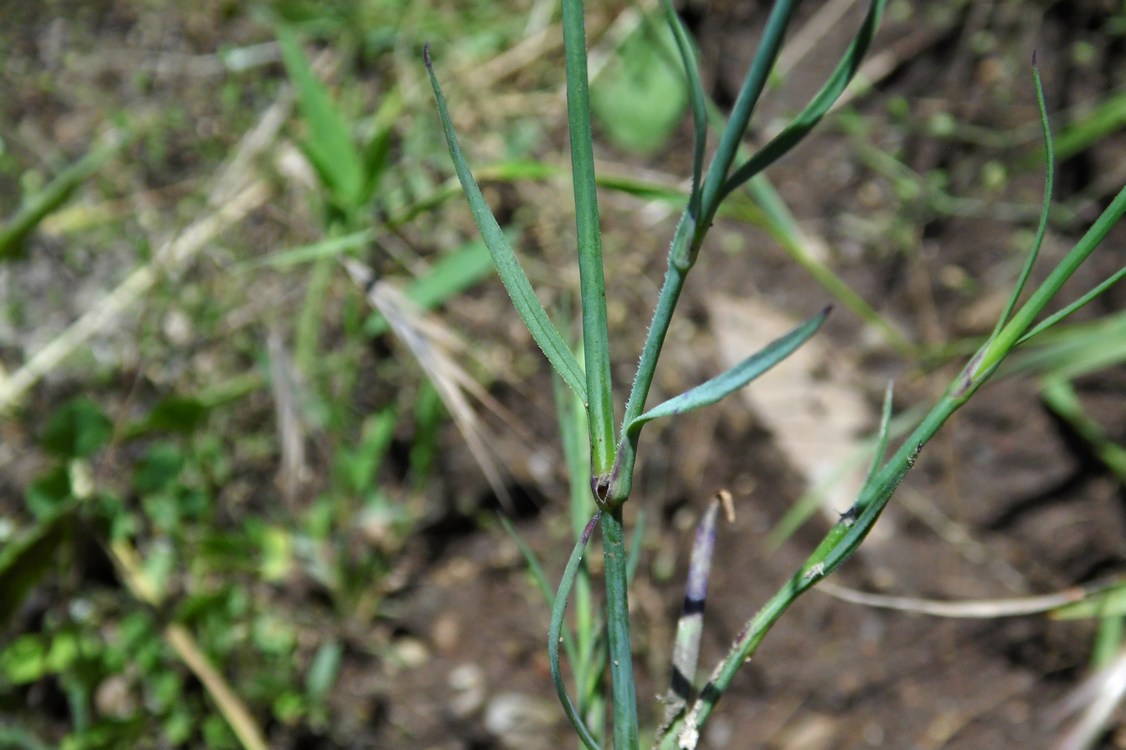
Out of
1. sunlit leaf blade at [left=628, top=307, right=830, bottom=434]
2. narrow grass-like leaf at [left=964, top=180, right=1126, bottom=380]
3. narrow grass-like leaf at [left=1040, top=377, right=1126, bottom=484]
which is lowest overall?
narrow grass-like leaf at [left=1040, top=377, right=1126, bottom=484]

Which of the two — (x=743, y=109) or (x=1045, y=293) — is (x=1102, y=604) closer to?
(x=1045, y=293)

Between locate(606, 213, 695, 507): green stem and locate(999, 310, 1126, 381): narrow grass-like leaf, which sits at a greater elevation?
locate(606, 213, 695, 507): green stem

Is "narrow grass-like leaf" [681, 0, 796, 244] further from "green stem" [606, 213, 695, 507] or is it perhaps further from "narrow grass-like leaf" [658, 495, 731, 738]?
"narrow grass-like leaf" [658, 495, 731, 738]

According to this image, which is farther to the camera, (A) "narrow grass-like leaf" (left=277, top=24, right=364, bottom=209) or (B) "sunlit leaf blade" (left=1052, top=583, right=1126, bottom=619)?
(A) "narrow grass-like leaf" (left=277, top=24, right=364, bottom=209)

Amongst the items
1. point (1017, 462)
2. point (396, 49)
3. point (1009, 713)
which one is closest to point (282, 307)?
point (396, 49)

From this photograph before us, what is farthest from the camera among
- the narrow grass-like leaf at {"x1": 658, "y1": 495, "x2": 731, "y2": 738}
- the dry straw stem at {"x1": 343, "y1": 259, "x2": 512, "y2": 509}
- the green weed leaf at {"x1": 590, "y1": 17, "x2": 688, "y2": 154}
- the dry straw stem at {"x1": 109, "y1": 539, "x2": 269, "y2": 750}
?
the green weed leaf at {"x1": 590, "y1": 17, "x2": 688, "y2": 154}

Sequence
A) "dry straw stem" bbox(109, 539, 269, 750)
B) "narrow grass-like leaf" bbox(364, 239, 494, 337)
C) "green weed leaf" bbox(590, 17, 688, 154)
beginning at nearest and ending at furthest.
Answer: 1. "dry straw stem" bbox(109, 539, 269, 750)
2. "narrow grass-like leaf" bbox(364, 239, 494, 337)
3. "green weed leaf" bbox(590, 17, 688, 154)

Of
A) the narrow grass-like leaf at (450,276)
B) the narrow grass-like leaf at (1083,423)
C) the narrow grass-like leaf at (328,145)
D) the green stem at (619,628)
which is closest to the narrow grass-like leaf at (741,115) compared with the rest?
the green stem at (619,628)

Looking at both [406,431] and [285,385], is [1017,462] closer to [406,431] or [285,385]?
[406,431]

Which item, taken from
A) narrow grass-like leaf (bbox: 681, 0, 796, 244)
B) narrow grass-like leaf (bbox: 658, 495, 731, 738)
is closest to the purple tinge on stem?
narrow grass-like leaf (bbox: 658, 495, 731, 738)
